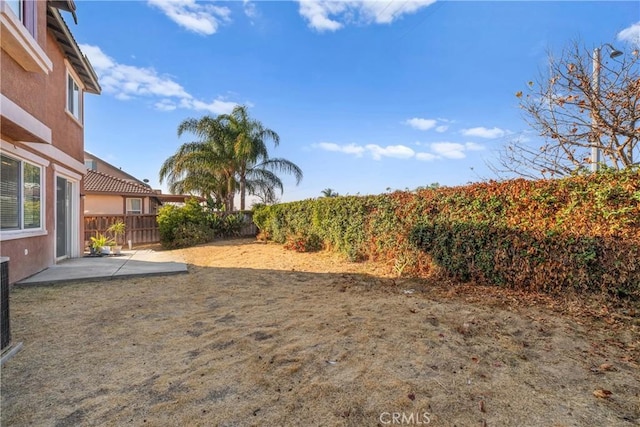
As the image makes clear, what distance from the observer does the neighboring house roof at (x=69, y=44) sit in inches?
283

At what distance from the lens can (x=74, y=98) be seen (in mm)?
9578

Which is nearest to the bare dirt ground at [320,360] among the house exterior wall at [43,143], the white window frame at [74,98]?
the house exterior wall at [43,143]

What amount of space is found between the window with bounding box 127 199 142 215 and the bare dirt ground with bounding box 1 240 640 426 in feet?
53.9

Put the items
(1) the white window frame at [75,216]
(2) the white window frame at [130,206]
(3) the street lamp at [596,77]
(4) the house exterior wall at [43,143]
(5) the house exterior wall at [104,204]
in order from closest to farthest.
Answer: (4) the house exterior wall at [43,143], (3) the street lamp at [596,77], (1) the white window frame at [75,216], (5) the house exterior wall at [104,204], (2) the white window frame at [130,206]

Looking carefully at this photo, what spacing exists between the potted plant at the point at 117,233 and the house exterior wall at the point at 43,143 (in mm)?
1532

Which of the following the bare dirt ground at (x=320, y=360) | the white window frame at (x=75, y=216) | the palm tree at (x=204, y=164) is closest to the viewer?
Answer: the bare dirt ground at (x=320, y=360)

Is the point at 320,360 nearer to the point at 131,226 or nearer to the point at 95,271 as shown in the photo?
the point at 95,271

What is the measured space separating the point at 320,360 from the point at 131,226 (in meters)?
15.1

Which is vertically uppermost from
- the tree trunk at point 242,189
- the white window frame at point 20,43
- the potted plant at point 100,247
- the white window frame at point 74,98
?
the white window frame at point 74,98

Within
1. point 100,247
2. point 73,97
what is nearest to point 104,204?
point 100,247

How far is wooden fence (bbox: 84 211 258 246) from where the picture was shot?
13758 millimetres

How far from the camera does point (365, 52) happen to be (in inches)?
446

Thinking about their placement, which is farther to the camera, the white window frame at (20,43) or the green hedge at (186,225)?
the green hedge at (186,225)

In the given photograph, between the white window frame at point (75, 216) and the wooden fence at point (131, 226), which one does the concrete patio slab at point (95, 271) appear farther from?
the wooden fence at point (131, 226)
